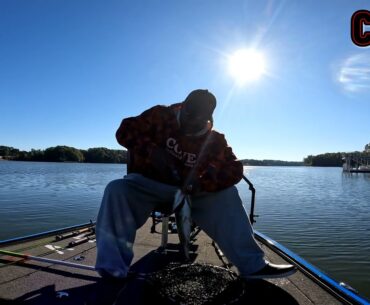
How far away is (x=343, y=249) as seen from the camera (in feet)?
34.3

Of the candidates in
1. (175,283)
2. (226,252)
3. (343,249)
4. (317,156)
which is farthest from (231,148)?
(317,156)

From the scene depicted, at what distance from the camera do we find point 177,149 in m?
3.31

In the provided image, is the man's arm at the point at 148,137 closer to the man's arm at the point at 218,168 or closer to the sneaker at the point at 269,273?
the man's arm at the point at 218,168

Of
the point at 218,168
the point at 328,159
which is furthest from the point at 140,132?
the point at 328,159

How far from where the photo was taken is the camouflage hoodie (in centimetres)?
313

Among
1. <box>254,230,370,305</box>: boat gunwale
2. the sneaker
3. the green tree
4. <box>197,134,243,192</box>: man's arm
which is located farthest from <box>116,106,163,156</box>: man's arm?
the green tree

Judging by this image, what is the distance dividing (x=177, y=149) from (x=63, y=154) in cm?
12314

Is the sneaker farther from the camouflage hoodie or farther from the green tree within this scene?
the green tree

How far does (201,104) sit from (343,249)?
9392mm

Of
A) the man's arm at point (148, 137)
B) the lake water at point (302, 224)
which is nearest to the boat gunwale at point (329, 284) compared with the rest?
the man's arm at point (148, 137)

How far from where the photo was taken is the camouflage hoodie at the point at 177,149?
10.3ft

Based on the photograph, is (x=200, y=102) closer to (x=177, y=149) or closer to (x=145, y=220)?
(x=177, y=149)

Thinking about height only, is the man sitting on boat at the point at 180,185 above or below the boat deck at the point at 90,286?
above

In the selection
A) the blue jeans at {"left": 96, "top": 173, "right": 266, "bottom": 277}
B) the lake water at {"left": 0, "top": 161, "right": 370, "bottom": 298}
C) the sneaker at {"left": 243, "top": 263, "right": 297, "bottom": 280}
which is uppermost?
the blue jeans at {"left": 96, "top": 173, "right": 266, "bottom": 277}
